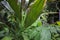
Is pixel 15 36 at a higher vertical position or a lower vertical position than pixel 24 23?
lower

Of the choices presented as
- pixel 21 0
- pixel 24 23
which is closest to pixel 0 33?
pixel 24 23

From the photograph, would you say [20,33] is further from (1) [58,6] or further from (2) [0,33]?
(1) [58,6]

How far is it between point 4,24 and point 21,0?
0.25 metres

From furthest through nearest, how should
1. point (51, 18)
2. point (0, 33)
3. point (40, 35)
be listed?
1. point (51, 18)
2. point (0, 33)
3. point (40, 35)

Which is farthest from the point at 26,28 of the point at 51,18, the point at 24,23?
the point at 51,18

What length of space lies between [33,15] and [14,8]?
0.17m

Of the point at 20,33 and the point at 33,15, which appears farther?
the point at 20,33

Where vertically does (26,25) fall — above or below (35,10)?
below

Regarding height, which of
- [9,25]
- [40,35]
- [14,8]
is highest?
[14,8]

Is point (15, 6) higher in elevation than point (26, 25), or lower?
higher

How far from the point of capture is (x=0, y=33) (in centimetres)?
162

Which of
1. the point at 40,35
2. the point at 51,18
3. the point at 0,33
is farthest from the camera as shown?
the point at 51,18

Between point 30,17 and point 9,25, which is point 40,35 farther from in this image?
point 9,25

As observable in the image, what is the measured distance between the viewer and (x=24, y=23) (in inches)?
63.9
